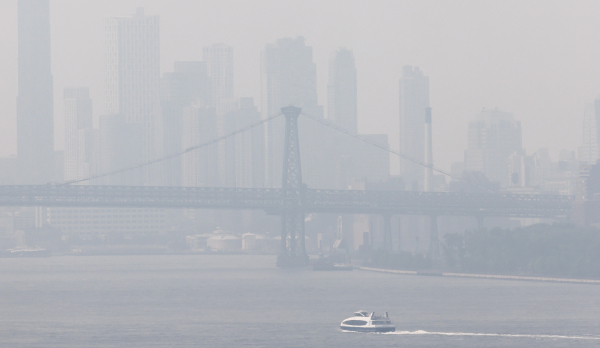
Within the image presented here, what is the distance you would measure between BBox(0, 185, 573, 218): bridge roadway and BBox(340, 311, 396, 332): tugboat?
232ft

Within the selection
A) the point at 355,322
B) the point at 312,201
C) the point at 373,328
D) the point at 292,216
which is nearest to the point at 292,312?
the point at 355,322

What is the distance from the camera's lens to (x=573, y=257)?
107188 millimetres

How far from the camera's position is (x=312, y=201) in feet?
471

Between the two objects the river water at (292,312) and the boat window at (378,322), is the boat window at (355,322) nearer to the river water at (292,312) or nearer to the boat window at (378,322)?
the boat window at (378,322)

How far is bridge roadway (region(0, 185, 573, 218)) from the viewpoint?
13712 centimetres

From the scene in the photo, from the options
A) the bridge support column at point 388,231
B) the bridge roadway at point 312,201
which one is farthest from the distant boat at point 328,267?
the bridge support column at point 388,231

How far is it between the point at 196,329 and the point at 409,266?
64.0 m

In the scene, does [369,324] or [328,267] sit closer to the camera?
[369,324]

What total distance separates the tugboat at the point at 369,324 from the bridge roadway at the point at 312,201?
70.8 meters

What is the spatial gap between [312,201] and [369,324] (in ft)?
254

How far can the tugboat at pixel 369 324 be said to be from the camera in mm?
65812

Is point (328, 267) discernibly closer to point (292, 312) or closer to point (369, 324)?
point (292, 312)

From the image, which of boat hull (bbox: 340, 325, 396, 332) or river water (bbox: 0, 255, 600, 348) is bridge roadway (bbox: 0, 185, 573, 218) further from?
boat hull (bbox: 340, 325, 396, 332)

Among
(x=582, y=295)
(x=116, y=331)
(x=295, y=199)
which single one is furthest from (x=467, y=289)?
(x=295, y=199)
